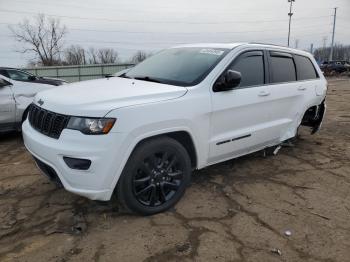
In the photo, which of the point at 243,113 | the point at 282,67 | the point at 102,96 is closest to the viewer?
the point at 102,96

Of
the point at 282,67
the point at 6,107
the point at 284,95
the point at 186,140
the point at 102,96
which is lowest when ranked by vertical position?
the point at 6,107

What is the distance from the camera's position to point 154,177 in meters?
3.59

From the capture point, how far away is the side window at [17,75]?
7345mm

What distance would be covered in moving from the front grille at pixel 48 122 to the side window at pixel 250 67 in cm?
208

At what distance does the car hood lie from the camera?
3.21m

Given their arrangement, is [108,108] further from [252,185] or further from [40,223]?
[252,185]

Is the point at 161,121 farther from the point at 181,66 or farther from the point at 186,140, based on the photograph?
the point at 181,66

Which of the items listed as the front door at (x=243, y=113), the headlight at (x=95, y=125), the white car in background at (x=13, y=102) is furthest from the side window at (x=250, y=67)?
the white car in background at (x=13, y=102)

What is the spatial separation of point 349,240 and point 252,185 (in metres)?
1.41

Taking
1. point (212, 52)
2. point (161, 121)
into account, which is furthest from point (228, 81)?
point (161, 121)

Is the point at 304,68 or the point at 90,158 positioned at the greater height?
the point at 304,68

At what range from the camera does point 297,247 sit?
3.15 meters

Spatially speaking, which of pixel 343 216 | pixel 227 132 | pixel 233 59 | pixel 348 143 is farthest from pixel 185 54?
pixel 348 143

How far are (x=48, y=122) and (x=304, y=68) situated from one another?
13.3 feet
